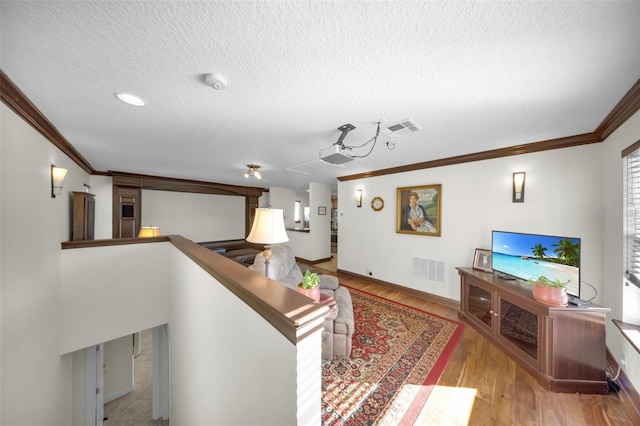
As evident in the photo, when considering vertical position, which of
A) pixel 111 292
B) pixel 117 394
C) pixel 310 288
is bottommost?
pixel 117 394

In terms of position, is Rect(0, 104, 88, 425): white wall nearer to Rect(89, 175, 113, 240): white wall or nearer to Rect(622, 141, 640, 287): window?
Rect(89, 175, 113, 240): white wall

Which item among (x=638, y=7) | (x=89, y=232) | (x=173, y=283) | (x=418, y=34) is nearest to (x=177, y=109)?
(x=418, y=34)

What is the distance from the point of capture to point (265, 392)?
92 cm

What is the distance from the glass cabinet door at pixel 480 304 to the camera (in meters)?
2.61

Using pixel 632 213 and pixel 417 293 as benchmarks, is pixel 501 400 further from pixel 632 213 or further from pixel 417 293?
pixel 417 293

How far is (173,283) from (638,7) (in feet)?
12.9

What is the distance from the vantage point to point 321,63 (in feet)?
4.00

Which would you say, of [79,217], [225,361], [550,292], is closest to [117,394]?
[79,217]

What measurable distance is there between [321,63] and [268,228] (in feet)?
3.89

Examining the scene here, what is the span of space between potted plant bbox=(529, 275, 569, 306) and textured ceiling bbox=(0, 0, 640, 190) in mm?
1528

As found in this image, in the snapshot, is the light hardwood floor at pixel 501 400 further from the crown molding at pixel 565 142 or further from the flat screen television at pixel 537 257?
the crown molding at pixel 565 142

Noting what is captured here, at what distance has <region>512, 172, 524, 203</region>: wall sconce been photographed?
2.79m

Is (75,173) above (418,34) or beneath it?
beneath

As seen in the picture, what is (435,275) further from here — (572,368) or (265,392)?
(265,392)
